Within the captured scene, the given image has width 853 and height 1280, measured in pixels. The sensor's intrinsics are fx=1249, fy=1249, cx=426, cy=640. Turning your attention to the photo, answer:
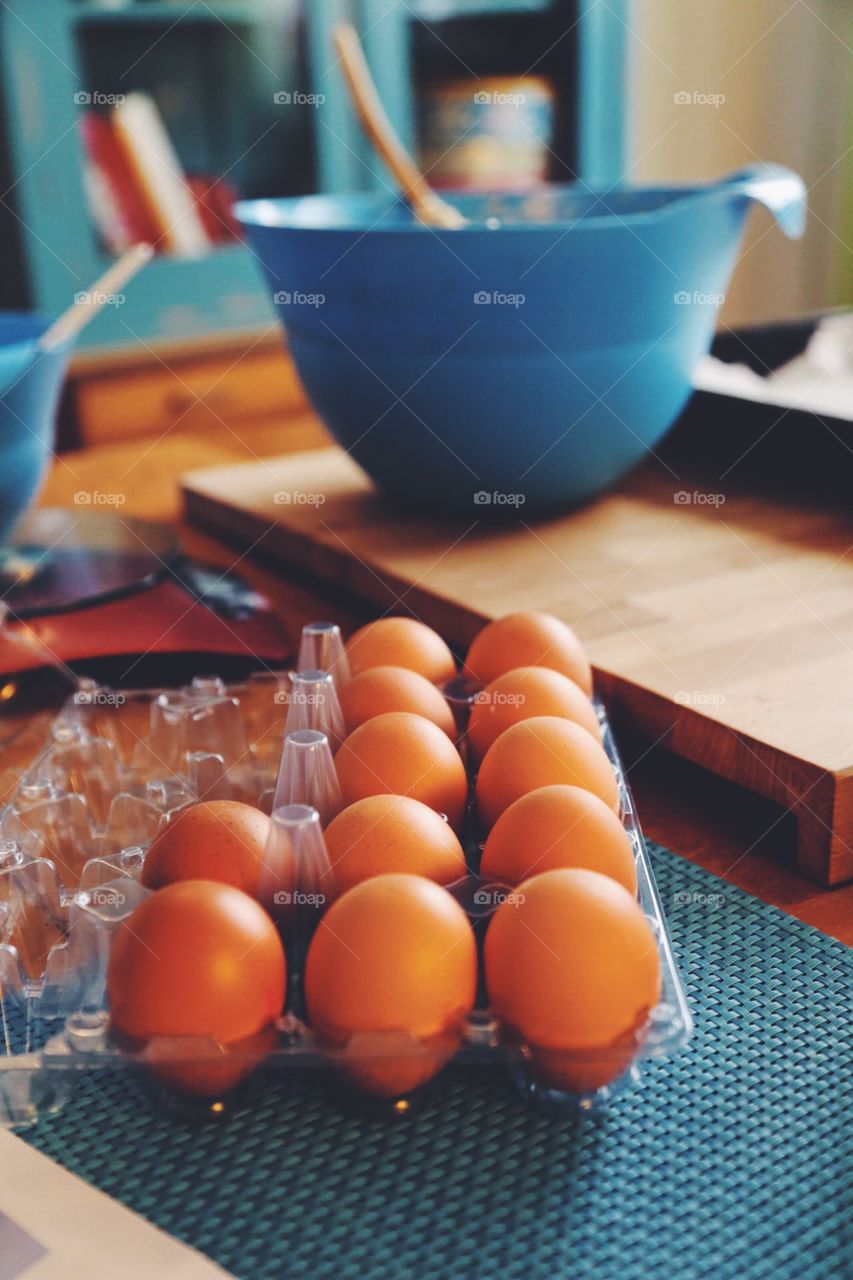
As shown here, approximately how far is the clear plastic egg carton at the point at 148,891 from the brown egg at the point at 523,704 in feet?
0.11

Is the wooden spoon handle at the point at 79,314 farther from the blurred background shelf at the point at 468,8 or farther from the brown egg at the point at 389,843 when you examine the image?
the blurred background shelf at the point at 468,8

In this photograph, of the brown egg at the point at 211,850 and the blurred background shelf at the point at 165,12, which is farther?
the blurred background shelf at the point at 165,12

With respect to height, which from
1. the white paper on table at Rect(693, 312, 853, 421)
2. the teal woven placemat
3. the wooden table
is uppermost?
the white paper on table at Rect(693, 312, 853, 421)

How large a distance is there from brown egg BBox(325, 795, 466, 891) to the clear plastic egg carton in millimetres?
11

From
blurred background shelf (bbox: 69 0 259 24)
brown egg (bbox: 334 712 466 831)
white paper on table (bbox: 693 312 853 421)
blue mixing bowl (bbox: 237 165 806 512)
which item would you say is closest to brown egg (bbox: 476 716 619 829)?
brown egg (bbox: 334 712 466 831)

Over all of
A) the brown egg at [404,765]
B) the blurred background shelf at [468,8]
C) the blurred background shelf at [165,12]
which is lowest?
the brown egg at [404,765]

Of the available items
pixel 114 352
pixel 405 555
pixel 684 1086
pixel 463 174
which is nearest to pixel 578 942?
pixel 684 1086

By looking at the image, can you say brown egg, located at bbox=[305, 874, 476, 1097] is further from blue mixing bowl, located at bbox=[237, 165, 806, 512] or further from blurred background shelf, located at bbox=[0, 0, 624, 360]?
blurred background shelf, located at bbox=[0, 0, 624, 360]

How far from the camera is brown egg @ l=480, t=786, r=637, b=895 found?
0.51m

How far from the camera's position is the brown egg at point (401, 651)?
2.35ft

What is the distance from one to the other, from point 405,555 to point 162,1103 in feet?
1.92

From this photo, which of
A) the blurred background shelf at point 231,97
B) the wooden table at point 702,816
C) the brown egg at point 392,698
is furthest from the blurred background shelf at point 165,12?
the brown egg at point 392,698

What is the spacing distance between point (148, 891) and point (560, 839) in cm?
17

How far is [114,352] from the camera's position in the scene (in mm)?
2307
